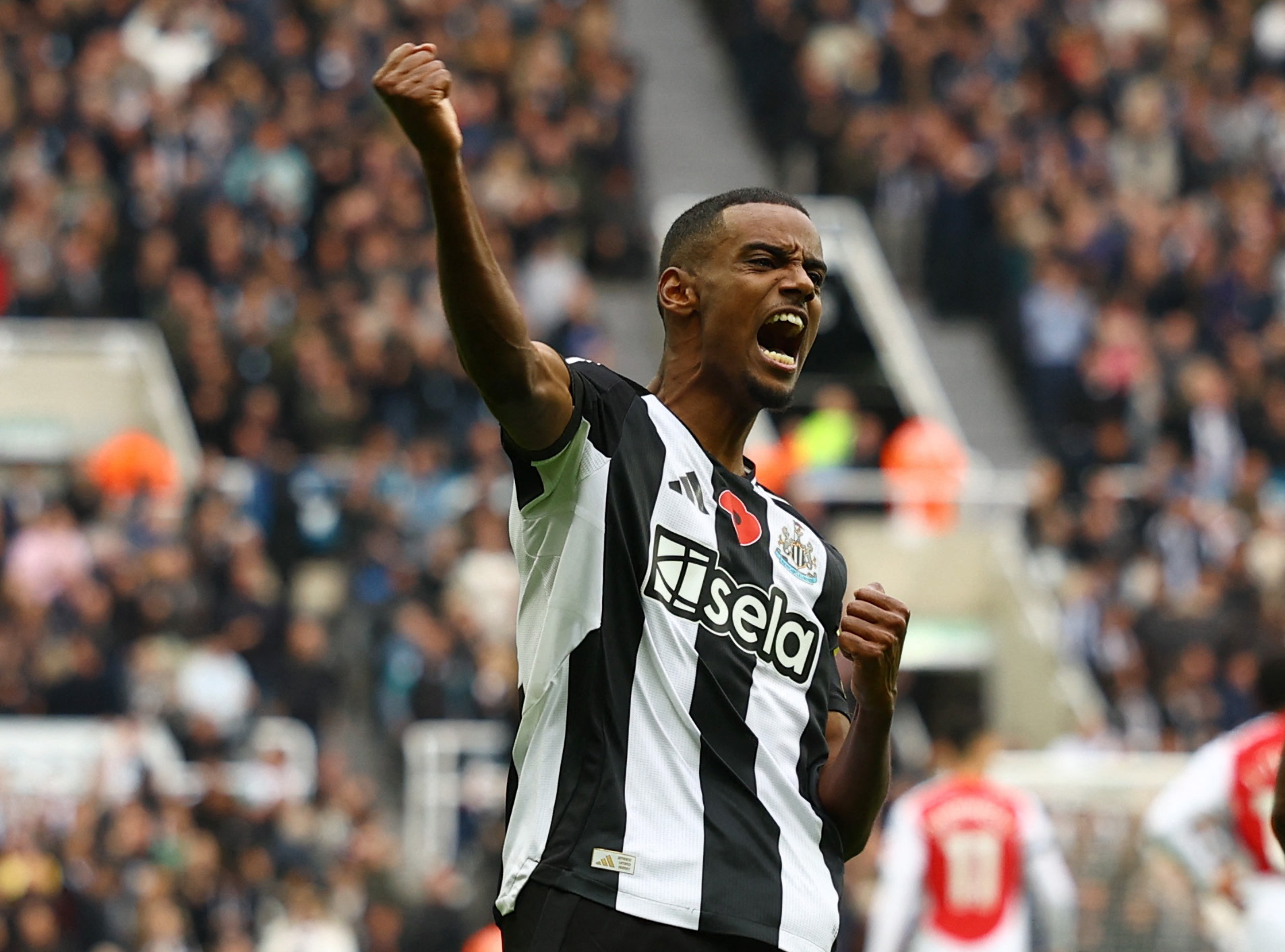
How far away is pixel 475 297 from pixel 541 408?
0.24 metres

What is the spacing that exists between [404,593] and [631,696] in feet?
39.4

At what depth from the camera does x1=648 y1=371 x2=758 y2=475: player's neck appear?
450 centimetres

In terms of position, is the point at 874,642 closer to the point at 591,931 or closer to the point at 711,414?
the point at 711,414

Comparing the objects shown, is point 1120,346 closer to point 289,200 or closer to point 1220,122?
point 1220,122

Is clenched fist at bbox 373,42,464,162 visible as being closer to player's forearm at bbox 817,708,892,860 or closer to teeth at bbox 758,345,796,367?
teeth at bbox 758,345,796,367

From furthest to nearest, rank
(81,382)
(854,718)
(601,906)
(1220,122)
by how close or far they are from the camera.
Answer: (1220,122), (81,382), (854,718), (601,906)

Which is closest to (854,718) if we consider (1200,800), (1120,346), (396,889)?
(1200,800)

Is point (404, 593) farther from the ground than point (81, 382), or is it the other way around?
point (81, 382)

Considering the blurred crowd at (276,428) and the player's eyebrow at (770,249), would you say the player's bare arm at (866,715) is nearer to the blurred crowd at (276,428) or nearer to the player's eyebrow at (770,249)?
the player's eyebrow at (770,249)

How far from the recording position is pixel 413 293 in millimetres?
18719

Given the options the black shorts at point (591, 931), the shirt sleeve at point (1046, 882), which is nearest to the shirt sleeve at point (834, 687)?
the black shorts at point (591, 931)

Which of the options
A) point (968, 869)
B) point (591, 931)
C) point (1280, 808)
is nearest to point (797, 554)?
point (591, 931)

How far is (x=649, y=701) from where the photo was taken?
13.8 feet

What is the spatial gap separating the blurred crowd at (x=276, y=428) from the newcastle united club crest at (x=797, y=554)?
372 inches
